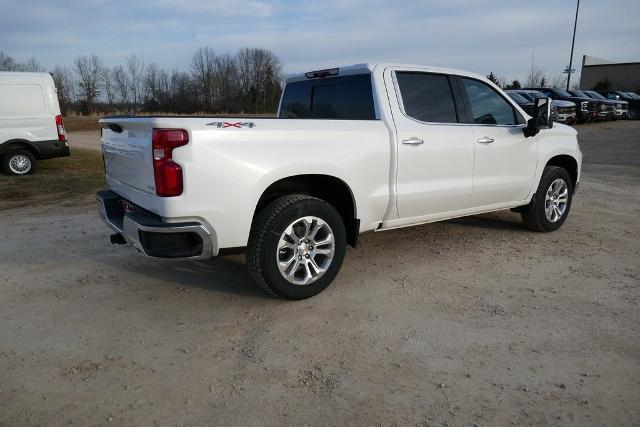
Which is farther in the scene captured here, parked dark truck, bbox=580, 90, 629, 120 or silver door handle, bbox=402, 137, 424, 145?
parked dark truck, bbox=580, 90, 629, 120

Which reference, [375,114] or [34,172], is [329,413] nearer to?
[375,114]

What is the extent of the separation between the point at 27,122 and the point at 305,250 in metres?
9.80

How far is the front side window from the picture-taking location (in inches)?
197

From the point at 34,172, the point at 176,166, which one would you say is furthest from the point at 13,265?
the point at 34,172

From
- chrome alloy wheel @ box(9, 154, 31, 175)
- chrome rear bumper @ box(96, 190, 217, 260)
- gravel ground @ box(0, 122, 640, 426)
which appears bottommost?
gravel ground @ box(0, 122, 640, 426)

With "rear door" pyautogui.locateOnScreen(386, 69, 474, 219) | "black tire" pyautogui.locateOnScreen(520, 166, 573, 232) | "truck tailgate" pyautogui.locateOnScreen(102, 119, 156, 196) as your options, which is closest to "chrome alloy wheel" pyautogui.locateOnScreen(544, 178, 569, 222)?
"black tire" pyautogui.locateOnScreen(520, 166, 573, 232)

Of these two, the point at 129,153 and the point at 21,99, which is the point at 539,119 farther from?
the point at 21,99

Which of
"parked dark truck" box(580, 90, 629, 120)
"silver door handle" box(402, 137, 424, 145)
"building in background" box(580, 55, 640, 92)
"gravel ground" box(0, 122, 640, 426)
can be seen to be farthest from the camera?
"building in background" box(580, 55, 640, 92)

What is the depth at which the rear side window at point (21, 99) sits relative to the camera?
34.9 ft

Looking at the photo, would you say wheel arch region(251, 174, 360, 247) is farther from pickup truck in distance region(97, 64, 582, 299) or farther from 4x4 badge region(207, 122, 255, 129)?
4x4 badge region(207, 122, 255, 129)

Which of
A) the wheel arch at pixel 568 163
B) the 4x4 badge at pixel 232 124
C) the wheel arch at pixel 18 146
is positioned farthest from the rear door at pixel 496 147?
the wheel arch at pixel 18 146

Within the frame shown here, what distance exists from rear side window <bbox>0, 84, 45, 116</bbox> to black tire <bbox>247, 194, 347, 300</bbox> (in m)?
9.50

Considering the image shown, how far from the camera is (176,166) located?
10.6 feet

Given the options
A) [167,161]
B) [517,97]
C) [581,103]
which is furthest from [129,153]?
[581,103]
